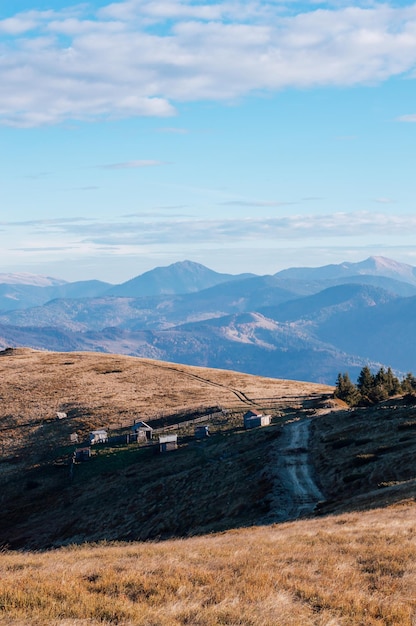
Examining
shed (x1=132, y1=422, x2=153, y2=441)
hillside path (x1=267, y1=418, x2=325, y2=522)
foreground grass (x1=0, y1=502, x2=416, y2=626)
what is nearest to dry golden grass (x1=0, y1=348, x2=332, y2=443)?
shed (x1=132, y1=422, x2=153, y2=441)

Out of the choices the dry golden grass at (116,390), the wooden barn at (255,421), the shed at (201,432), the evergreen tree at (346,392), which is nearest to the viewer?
the shed at (201,432)

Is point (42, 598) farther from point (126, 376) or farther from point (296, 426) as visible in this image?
point (126, 376)

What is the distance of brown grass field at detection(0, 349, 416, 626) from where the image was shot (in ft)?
48.0

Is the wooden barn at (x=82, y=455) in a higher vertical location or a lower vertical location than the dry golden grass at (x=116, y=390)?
lower

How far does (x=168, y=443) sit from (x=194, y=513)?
23.8m

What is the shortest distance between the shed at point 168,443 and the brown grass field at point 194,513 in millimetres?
1626

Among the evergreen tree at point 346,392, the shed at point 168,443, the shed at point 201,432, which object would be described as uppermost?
the evergreen tree at point 346,392

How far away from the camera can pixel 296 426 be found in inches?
2702

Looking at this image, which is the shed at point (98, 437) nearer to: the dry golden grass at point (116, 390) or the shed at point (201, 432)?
the dry golden grass at point (116, 390)

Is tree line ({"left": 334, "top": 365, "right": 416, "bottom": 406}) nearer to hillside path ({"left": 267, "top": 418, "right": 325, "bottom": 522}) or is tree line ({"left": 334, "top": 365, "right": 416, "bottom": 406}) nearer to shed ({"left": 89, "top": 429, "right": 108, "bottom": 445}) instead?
hillside path ({"left": 267, "top": 418, "right": 325, "bottom": 522})

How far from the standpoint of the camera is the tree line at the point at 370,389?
86.8m

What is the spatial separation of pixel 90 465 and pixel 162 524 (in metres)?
26.6

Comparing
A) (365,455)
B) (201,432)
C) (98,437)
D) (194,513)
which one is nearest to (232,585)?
(194,513)

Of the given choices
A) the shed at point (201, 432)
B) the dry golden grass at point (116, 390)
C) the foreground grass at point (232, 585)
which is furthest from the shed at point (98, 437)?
the foreground grass at point (232, 585)
